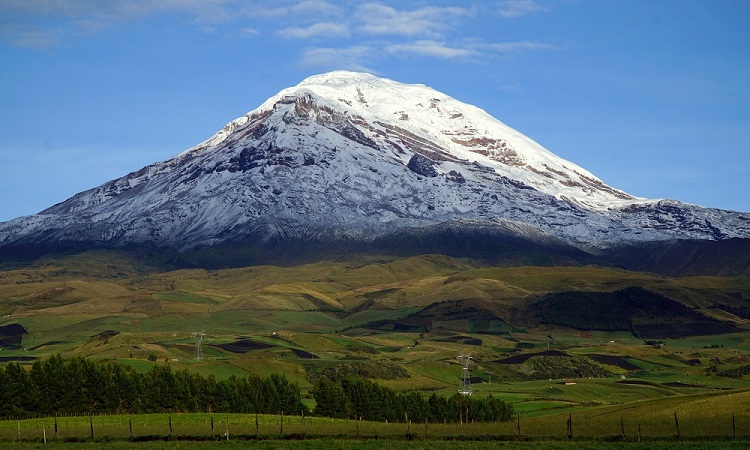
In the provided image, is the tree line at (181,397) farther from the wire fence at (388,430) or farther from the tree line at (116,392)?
the wire fence at (388,430)

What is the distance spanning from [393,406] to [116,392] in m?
33.4

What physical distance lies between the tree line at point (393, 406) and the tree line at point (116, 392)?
6.03 m

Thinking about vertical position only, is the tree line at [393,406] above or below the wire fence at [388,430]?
below

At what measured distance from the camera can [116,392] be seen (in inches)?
5300

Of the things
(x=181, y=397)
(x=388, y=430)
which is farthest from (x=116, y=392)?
(x=388, y=430)

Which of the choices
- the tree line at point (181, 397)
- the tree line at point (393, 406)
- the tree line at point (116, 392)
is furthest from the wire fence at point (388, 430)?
the tree line at point (393, 406)

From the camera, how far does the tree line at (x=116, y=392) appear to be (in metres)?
131

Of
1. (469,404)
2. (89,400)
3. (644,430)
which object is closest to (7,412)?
(89,400)

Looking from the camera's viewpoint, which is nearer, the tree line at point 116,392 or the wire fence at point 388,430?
the wire fence at point 388,430

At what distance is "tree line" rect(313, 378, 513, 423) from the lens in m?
135

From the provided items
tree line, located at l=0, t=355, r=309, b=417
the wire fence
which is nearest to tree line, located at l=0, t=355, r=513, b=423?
tree line, located at l=0, t=355, r=309, b=417

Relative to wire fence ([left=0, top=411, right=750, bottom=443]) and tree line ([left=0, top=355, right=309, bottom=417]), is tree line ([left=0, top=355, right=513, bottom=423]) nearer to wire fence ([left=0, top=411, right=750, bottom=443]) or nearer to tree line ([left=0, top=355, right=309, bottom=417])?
tree line ([left=0, top=355, right=309, bottom=417])

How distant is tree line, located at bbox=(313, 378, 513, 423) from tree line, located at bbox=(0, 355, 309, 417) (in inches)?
237

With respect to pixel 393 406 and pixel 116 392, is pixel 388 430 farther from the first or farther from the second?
pixel 116 392
